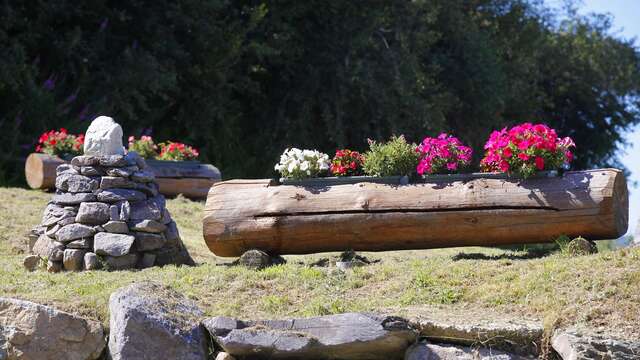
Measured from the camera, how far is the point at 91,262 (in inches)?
322

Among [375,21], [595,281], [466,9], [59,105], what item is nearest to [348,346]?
[595,281]

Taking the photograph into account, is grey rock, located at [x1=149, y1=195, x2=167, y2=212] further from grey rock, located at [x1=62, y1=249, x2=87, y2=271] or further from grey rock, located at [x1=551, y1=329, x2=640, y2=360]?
grey rock, located at [x1=551, y1=329, x2=640, y2=360]

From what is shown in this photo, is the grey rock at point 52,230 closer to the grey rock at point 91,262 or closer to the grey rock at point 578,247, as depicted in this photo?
the grey rock at point 91,262

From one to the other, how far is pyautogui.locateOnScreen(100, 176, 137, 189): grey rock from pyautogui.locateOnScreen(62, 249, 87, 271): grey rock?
25.7 inches

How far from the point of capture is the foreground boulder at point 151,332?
6391 mm

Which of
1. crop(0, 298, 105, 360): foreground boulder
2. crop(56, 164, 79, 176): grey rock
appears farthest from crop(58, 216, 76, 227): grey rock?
crop(0, 298, 105, 360): foreground boulder

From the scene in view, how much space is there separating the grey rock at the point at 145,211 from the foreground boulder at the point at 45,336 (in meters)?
1.90

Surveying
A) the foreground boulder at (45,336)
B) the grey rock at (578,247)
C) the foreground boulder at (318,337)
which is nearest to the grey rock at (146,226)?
the foreground boulder at (45,336)

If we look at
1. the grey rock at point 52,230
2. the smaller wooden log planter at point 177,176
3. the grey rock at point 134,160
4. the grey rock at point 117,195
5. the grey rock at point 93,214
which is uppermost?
the grey rock at point 134,160

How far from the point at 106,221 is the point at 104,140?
0.94 metres

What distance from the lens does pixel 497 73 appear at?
69.3 feet

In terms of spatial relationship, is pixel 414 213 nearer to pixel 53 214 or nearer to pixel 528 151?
pixel 528 151

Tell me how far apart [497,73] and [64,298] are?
15.7 metres

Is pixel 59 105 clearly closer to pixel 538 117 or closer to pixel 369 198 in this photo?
pixel 369 198
